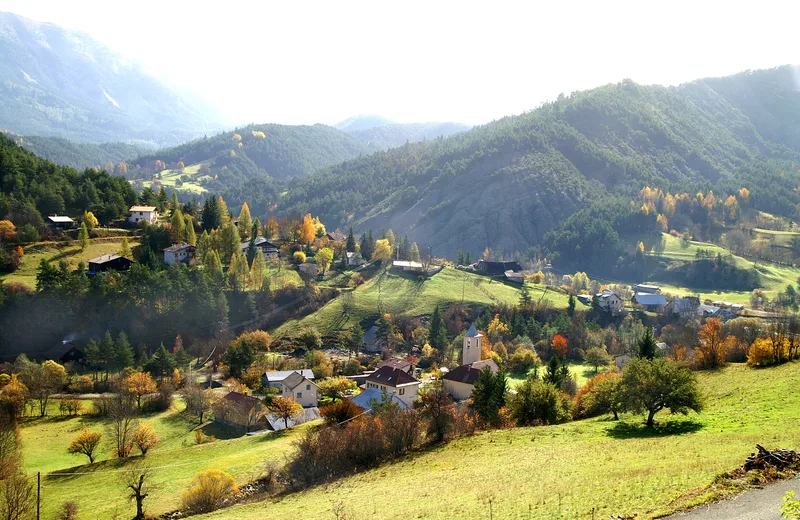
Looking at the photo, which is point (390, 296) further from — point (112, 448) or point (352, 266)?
point (112, 448)

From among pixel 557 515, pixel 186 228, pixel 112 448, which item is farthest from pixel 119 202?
pixel 557 515

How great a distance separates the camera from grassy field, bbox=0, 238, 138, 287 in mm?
80812

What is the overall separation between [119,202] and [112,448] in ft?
225

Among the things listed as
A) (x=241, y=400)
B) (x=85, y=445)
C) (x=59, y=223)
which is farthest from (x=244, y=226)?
(x=85, y=445)

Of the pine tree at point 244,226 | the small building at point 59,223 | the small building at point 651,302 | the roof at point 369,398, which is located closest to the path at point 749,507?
the roof at point 369,398

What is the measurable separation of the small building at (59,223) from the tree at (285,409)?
60317 millimetres

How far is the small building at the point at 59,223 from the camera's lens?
9506 cm

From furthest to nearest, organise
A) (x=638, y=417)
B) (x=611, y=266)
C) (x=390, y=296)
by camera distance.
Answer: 1. (x=611, y=266)
2. (x=390, y=296)
3. (x=638, y=417)

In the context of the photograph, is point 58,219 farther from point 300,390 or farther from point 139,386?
point 300,390

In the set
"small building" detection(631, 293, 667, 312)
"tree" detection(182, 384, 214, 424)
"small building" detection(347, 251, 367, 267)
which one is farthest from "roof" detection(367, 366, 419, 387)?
"small building" detection(631, 293, 667, 312)

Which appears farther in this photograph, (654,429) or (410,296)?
(410,296)

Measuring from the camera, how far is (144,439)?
Result: 156 ft

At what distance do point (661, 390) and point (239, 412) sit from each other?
1512 inches

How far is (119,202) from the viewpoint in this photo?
349 feet
